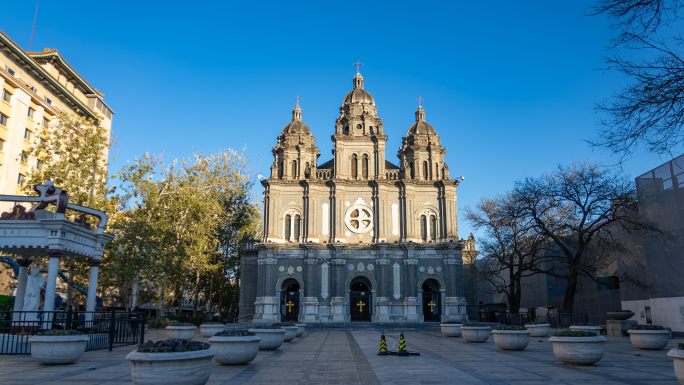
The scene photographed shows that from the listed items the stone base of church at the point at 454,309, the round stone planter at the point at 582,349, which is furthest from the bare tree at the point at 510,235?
the round stone planter at the point at 582,349

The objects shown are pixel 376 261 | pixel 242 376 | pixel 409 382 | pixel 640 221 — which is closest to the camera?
pixel 409 382

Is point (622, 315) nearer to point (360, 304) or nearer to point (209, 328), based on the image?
point (360, 304)

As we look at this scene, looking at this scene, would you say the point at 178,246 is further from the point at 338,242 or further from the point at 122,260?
the point at 338,242

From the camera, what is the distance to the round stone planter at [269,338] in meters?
19.5

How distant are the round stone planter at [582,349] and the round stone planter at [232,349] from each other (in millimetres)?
9272

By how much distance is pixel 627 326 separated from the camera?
28547 mm

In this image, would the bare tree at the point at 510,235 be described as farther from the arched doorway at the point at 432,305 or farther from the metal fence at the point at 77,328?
the metal fence at the point at 77,328

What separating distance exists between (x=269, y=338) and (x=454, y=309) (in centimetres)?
2664

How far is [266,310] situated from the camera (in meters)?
43.0

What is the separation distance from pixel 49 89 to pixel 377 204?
3505cm

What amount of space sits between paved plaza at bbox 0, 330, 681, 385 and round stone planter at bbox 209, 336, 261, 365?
25 cm

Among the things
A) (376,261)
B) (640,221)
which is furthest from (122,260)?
(640,221)

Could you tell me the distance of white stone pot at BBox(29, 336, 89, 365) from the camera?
1470cm

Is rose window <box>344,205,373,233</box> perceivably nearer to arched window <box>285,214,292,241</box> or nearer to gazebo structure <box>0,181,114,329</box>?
arched window <box>285,214,292,241</box>
